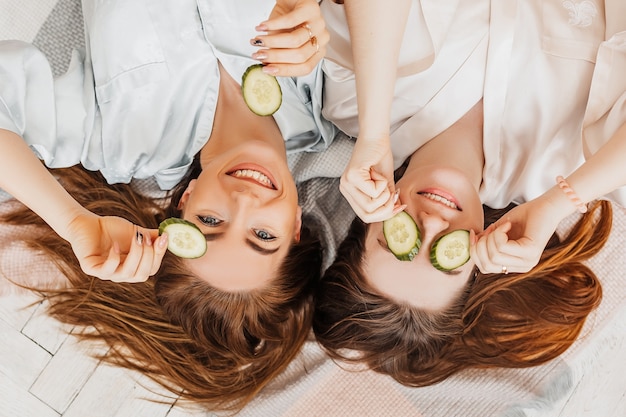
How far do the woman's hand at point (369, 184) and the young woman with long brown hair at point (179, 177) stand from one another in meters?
0.22

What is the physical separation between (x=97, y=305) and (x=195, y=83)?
0.91 m

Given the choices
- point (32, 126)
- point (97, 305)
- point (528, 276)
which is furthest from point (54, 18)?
point (528, 276)

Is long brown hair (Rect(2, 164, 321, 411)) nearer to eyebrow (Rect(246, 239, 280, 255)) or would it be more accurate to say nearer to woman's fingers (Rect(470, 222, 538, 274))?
eyebrow (Rect(246, 239, 280, 255))

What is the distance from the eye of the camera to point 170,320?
211 cm

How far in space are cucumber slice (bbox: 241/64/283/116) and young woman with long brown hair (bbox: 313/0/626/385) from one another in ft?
0.82

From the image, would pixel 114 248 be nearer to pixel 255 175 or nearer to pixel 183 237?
pixel 183 237

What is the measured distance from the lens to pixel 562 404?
2371mm

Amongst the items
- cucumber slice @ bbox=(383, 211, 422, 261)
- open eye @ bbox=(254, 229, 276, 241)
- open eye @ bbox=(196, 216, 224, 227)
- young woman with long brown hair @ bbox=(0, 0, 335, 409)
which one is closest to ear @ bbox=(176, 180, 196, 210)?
young woman with long brown hair @ bbox=(0, 0, 335, 409)

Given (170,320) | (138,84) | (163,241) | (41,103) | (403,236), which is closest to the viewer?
(163,241)

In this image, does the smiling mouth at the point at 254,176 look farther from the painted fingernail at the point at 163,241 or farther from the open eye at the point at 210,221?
the painted fingernail at the point at 163,241

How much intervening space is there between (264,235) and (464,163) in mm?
675

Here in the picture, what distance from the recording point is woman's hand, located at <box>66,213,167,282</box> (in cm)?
151

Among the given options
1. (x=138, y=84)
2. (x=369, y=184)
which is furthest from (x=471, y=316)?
(x=138, y=84)

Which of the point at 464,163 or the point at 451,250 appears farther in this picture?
the point at 464,163
